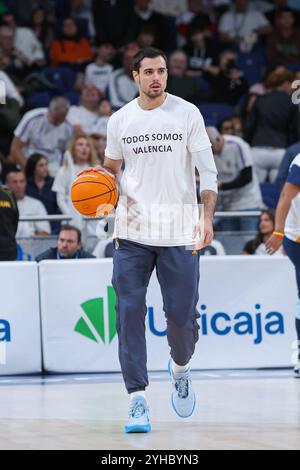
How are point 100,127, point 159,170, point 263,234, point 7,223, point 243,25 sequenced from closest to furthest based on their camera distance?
point 159,170
point 7,223
point 263,234
point 100,127
point 243,25

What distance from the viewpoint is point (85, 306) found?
1161cm

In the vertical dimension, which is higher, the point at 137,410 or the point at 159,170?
the point at 159,170

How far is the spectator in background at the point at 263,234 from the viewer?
1330 cm

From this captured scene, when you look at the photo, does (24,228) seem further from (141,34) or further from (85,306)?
(141,34)

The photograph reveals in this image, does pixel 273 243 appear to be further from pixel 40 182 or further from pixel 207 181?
pixel 40 182

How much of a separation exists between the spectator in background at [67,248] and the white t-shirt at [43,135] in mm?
3800

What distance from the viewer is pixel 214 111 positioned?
59.3 feet

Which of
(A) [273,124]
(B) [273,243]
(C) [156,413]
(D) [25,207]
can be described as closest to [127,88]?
(A) [273,124]

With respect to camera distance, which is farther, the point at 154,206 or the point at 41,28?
the point at 41,28

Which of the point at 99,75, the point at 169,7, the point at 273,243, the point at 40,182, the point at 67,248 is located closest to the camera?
the point at 273,243

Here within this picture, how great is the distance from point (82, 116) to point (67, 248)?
4943 millimetres

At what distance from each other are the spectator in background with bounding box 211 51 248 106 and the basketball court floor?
7.94 meters

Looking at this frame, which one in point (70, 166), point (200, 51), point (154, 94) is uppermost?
point (200, 51)
